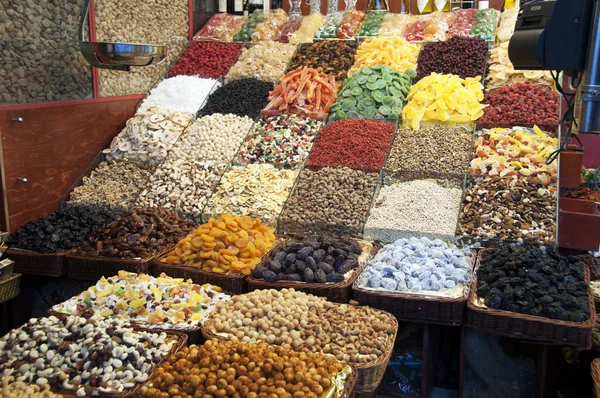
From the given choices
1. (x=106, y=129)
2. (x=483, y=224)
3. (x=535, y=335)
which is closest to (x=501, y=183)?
(x=483, y=224)

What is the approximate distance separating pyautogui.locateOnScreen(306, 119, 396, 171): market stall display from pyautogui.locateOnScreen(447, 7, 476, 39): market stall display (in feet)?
4.76

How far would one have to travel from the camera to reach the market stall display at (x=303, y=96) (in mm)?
4348

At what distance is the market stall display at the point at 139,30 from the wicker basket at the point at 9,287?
1699 mm

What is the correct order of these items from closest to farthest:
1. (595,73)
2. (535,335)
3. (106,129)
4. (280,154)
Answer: (595,73) < (535,335) < (280,154) < (106,129)

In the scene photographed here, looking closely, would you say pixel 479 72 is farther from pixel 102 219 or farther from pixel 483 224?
pixel 102 219

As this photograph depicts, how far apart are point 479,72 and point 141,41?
2.61 m

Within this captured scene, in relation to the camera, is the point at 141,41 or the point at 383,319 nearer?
the point at 383,319

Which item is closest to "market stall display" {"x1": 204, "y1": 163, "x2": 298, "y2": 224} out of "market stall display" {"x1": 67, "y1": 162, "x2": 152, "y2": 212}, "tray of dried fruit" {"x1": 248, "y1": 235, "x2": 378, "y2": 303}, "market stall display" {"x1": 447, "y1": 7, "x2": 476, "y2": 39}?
"tray of dried fruit" {"x1": 248, "y1": 235, "x2": 378, "y2": 303}

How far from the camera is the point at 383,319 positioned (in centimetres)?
237

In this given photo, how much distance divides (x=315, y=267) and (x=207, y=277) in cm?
52

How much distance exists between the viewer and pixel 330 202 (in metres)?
3.37

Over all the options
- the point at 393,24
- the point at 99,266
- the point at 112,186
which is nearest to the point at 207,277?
the point at 99,266

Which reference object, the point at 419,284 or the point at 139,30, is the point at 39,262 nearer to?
the point at 419,284

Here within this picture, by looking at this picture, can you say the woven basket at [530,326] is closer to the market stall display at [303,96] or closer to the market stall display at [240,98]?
the market stall display at [303,96]
